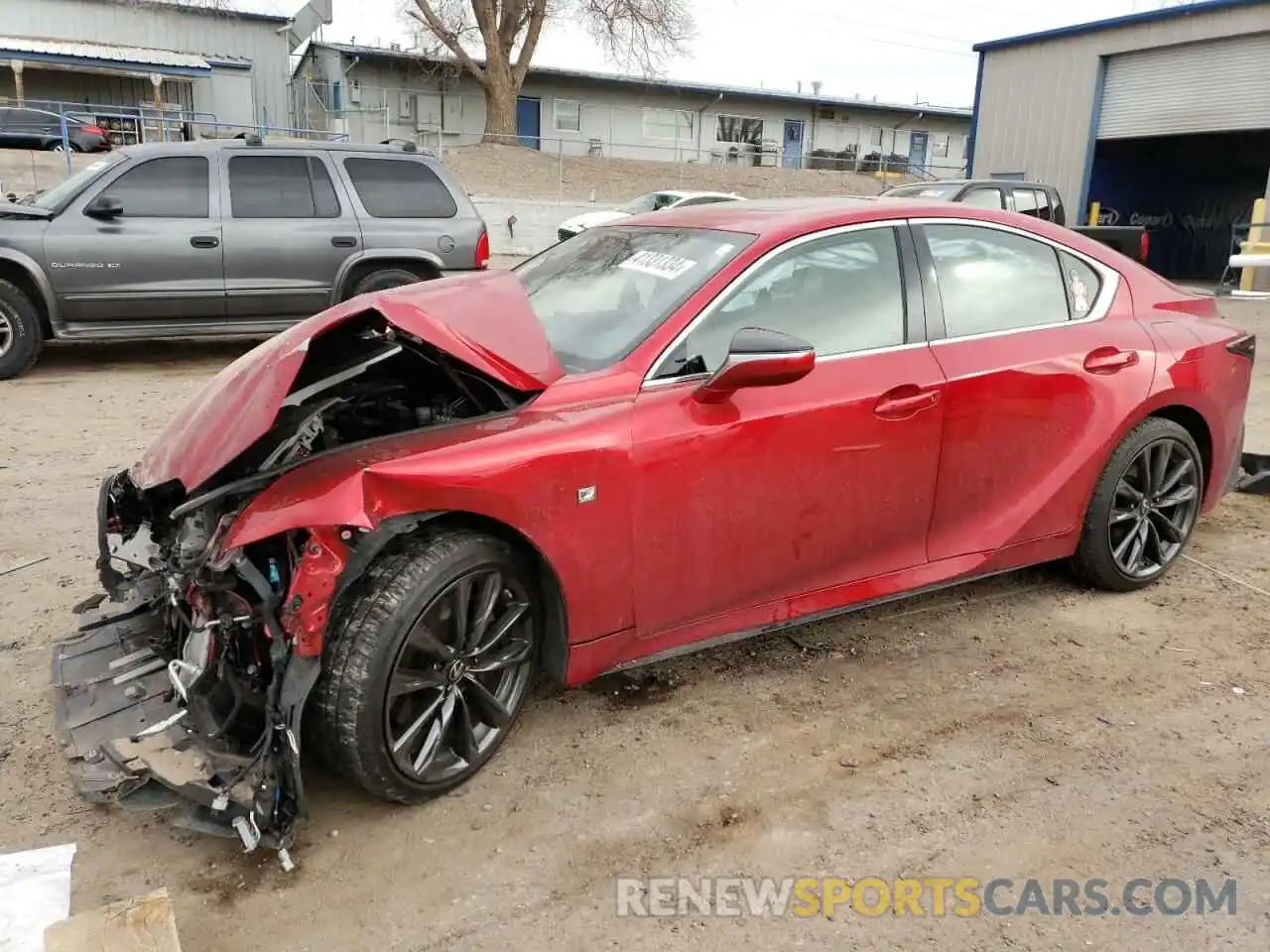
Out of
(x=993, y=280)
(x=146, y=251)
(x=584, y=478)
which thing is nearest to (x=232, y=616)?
(x=584, y=478)

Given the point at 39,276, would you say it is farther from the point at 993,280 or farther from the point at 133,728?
the point at 993,280

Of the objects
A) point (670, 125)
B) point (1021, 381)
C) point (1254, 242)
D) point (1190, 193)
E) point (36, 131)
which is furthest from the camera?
point (670, 125)

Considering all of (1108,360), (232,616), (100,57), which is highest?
(100,57)

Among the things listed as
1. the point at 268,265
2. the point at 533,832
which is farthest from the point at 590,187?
the point at 533,832

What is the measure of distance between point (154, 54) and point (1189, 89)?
29872mm

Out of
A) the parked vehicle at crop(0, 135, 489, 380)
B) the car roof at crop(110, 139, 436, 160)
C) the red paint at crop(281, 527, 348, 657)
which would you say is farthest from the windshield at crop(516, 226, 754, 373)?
the car roof at crop(110, 139, 436, 160)

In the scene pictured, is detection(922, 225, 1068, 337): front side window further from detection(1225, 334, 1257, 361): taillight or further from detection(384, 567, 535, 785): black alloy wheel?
detection(384, 567, 535, 785): black alloy wheel

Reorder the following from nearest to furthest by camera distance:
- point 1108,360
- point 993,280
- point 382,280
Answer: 1. point 993,280
2. point 1108,360
3. point 382,280

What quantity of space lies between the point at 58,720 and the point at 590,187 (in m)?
25.9

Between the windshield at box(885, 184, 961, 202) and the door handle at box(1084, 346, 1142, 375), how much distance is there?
9447 mm

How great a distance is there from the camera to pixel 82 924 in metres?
2.26

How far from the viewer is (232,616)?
2664 mm

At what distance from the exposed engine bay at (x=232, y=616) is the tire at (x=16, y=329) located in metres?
5.74

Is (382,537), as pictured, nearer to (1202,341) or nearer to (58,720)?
(58,720)
